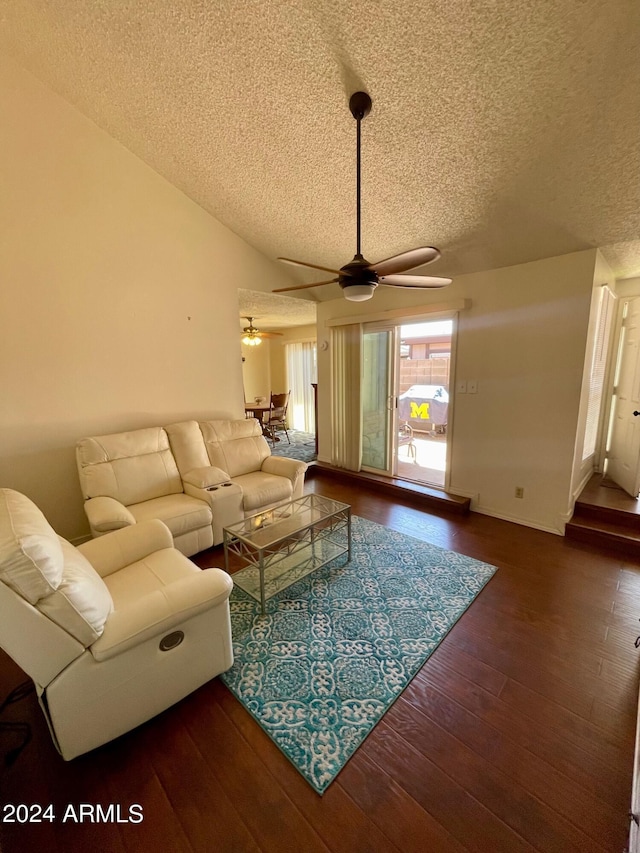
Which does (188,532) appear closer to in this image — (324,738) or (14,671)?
(14,671)

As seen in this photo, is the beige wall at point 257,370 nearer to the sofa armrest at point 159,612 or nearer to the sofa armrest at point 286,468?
the sofa armrest at point 286,468

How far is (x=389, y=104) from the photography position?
71.3 inches

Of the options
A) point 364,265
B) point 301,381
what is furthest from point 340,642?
point 301,381

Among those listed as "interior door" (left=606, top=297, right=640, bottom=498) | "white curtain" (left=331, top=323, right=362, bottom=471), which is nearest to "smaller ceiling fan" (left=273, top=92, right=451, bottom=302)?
"white curtain" (left=331, top=323, right=362, bottom=471)

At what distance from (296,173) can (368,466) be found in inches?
126

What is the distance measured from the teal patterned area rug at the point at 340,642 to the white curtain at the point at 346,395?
190cm

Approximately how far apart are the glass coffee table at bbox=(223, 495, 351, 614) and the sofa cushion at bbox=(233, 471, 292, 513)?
0.24 metres

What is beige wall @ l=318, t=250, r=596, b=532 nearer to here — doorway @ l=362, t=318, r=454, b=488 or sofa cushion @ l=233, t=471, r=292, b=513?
doorway @ l=362, t=318, r=454, b=488

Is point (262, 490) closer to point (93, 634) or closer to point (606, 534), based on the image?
point (93, 634)

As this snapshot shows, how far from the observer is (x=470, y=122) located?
1.81 meters

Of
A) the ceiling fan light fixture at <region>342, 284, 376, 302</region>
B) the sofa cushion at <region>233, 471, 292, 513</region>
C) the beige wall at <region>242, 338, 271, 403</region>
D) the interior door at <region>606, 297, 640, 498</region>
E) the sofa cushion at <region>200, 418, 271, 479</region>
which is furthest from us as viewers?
the beige wall at <region>242, 338, 271, 403</region>

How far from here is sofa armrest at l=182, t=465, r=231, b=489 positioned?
2.74m

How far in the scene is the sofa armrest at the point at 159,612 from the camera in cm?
119

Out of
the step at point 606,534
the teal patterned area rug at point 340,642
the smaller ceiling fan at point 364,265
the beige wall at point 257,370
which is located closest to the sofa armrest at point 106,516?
the teal patterned area rug at point 340,642
